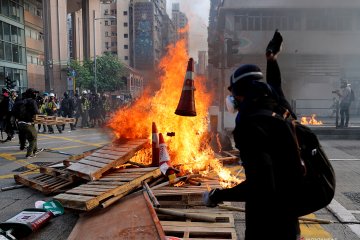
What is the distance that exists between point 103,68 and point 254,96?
136 ft

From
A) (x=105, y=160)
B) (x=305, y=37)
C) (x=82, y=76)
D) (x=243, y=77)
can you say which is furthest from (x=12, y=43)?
(x=243, y=77)

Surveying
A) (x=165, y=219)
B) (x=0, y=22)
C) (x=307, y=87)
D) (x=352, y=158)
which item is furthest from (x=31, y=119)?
(x=307, y=87)

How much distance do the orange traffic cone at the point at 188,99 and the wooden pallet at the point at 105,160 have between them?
91 cm

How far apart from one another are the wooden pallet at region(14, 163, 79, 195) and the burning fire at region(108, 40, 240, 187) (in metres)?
1.50

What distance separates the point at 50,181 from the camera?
5980mm

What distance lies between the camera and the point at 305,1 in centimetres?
2567

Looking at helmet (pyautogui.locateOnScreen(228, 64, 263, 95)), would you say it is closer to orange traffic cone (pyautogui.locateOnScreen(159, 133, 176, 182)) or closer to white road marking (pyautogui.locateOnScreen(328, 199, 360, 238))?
white road marking (pyautogui.locateOnScreen(328, 199, 360, 238))

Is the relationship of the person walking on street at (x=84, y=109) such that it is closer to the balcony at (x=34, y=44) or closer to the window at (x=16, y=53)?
the window at (x=16, y=53)

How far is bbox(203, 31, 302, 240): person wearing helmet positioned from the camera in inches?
75.1

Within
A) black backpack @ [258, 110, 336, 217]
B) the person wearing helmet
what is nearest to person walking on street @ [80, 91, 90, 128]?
the person wearing helmet

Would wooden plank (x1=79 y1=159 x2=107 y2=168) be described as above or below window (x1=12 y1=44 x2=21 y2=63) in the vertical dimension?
below

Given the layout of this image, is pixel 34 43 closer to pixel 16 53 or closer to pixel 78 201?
pixel 16 53

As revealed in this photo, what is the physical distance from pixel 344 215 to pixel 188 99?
320 cm

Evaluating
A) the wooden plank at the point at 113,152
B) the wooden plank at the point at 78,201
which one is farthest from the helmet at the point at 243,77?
the wooden plank at the point at 113,152
